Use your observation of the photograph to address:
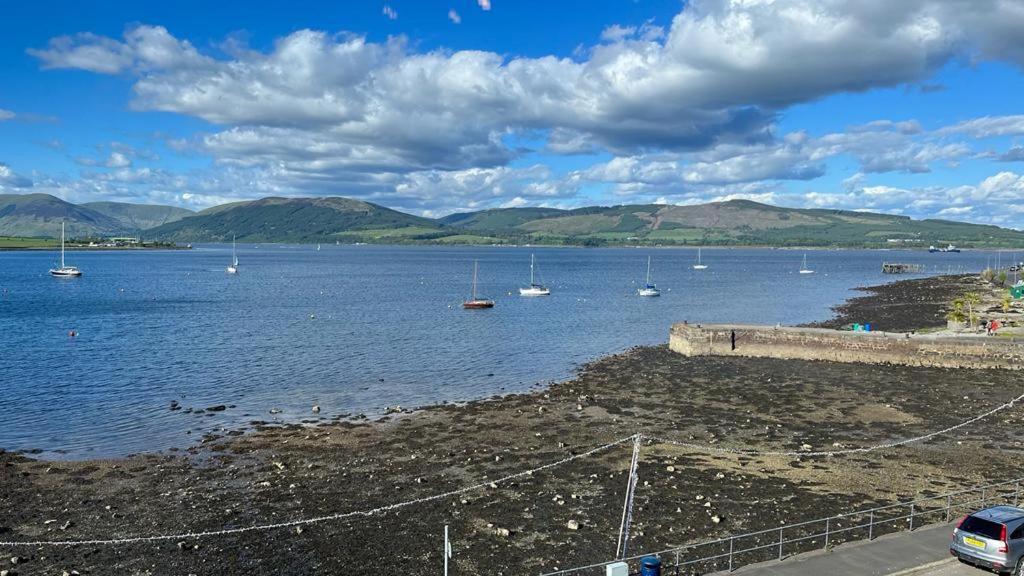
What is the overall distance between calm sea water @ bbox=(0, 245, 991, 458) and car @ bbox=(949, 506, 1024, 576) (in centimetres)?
3188

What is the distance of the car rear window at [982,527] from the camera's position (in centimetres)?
1687

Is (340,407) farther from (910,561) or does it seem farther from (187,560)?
(910,561)

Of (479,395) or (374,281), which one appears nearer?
(479,395)

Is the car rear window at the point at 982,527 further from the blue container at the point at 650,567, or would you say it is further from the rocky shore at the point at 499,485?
the blue container at the point at 650,567

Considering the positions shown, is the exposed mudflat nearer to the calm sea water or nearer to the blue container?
the calm sea water

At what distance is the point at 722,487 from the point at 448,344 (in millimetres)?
45418

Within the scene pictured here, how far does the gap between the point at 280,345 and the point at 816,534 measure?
56753 mm

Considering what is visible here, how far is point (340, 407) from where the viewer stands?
43531 mm

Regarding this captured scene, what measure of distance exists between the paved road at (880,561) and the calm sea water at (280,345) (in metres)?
29.2

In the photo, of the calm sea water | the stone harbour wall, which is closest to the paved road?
the calm sea water

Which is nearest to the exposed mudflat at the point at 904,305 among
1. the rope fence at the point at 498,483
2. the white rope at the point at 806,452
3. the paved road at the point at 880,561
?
the white rope at the point at 806,452

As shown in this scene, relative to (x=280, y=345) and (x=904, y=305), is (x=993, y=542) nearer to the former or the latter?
(x=280, y=345)

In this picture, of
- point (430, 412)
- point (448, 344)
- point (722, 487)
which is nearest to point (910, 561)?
point (722, 487)

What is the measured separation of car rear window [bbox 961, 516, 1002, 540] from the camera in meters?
16.9
